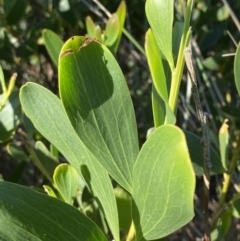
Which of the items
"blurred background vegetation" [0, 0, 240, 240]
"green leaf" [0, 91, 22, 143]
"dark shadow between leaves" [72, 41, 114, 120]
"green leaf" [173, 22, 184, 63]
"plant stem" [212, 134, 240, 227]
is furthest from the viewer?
"blurred background vegetation" [0, 0, 240, 240]

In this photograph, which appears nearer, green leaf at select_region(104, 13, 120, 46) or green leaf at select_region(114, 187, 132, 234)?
green leaf at select_region(114, 187, 132, 234)

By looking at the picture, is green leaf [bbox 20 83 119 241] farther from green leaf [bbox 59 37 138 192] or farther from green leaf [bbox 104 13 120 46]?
green leaf [bbox 104 13 120 46]

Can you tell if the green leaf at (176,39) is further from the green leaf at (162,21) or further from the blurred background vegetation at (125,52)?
the blurred background vegetation at (125,52)

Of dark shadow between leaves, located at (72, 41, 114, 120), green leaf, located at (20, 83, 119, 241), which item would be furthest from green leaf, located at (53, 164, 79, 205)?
dark shadow between leaves, located at (72, 41, 114, 120)

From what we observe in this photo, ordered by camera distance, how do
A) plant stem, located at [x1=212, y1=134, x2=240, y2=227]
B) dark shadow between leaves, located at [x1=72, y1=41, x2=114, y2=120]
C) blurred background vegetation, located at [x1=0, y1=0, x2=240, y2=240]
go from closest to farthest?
dark shadow between leaves, located at [x1=72, y1=41, x2=114, y2=120] → plant stem, located at [x1=212, y1=134, x2=240, y2=227] → blurred background vegetation, located at [x1=0, y1=0, x2=240, y2=240]

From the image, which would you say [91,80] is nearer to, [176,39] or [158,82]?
[158,82]

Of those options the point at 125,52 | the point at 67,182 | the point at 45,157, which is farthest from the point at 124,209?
the point at 125,52
